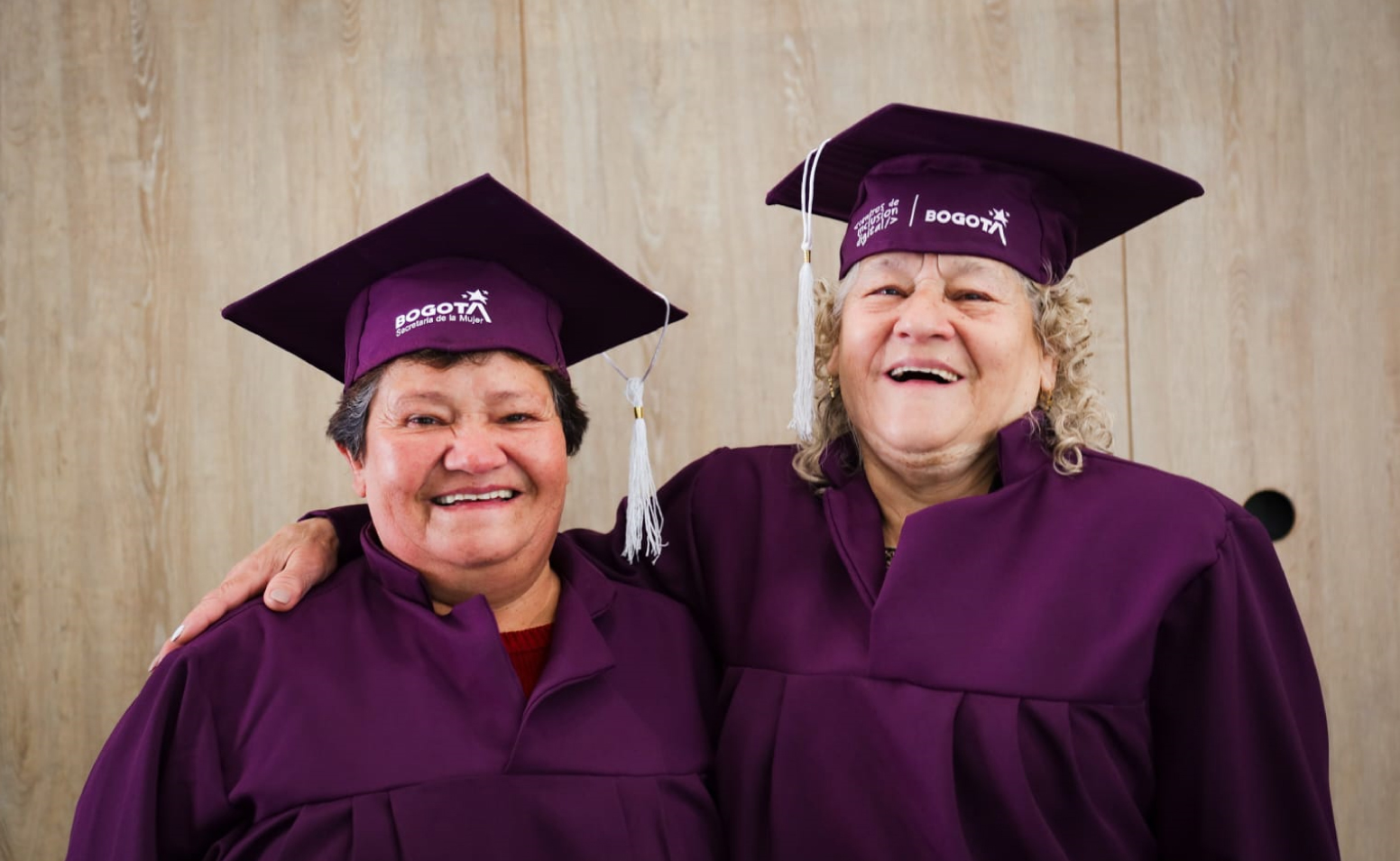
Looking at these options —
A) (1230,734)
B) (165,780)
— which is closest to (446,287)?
(165,780)

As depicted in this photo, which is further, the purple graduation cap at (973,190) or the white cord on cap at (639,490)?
the white cord on cap at (639,490)

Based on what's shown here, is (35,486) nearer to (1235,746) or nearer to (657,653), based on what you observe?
(657,653)

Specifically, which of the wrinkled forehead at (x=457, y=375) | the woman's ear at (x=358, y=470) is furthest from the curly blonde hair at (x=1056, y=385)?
the woman's ear at (x=358, y=470)

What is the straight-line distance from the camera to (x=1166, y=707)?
5.08 ft

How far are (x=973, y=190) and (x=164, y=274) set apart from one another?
193 centimetres

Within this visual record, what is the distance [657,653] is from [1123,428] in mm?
1386

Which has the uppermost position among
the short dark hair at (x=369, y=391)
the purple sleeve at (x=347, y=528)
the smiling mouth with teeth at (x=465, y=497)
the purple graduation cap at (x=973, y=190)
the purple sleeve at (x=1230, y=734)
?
the purple graduation cap at (x=973, y=190)

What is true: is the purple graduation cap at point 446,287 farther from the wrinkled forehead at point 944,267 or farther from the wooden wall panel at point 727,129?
the wooden wall panel at point 727,129

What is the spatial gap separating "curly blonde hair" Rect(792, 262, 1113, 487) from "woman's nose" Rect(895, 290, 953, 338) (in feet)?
0.44

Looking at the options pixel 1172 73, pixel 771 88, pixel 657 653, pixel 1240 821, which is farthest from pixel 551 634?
pixel 1172 73

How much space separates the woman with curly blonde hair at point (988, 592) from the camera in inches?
59.3

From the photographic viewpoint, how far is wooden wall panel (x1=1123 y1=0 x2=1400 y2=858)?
8.34ft

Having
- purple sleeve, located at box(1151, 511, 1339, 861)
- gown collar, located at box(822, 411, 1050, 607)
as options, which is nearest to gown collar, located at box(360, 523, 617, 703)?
gown collar, located at box(822, 411, 1050, 607)

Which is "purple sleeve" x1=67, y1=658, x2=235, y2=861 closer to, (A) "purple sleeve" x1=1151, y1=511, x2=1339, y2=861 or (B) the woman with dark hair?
(B) the woman with dark hair
